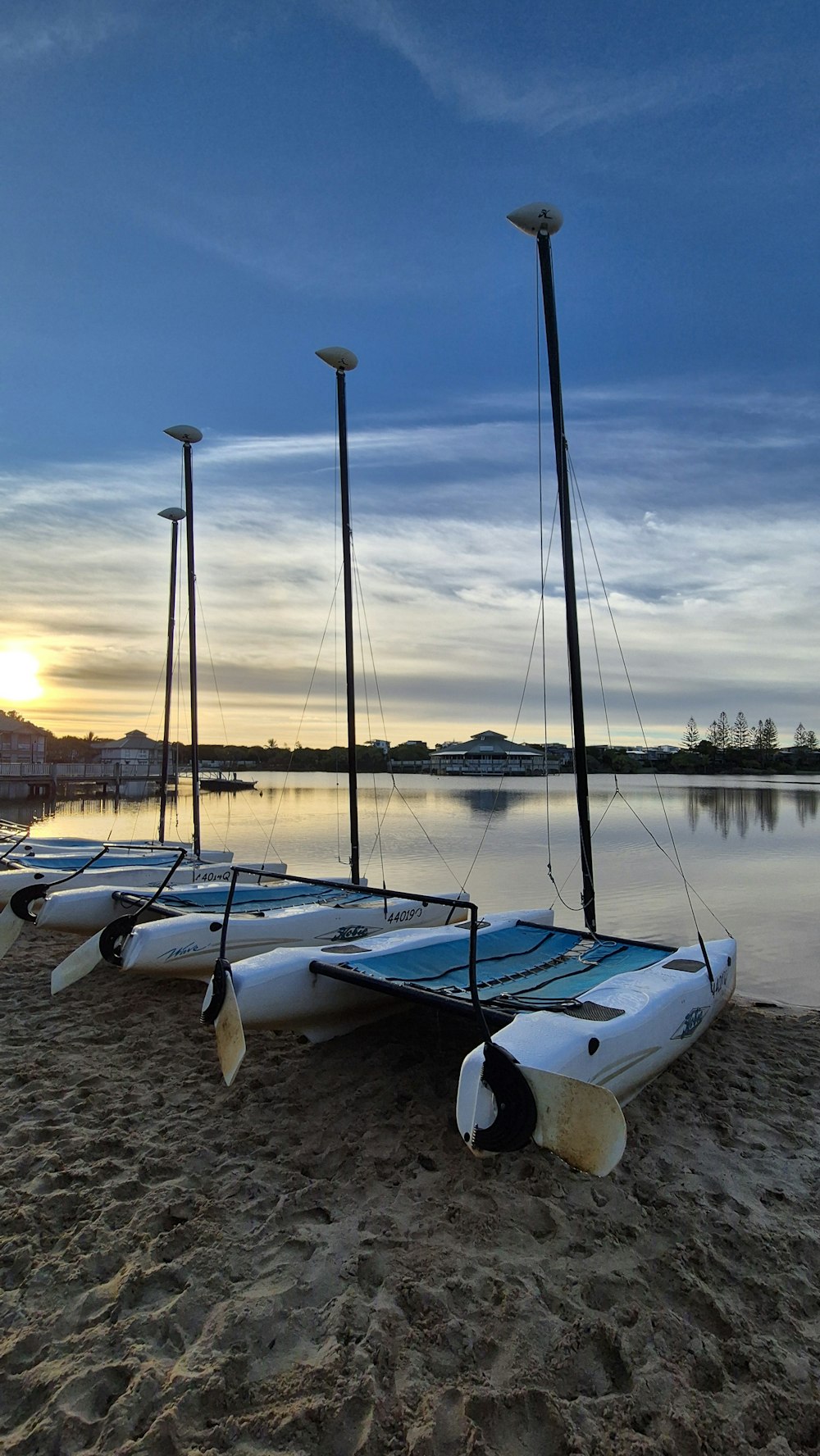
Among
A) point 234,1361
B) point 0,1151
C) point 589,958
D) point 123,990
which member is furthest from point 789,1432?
point 123,990

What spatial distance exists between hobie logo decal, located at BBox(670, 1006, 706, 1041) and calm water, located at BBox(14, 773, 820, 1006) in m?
3.62

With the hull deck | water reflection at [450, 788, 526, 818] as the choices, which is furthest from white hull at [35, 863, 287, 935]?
water reflection at [450, 788, 526, 818]

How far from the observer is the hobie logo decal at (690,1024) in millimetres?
5184

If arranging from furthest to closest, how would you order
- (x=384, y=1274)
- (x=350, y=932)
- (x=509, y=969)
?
(x=350, y=932), (x=509, y=969), (x=384, y=1274)

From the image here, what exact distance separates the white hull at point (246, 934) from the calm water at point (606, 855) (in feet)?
9.87

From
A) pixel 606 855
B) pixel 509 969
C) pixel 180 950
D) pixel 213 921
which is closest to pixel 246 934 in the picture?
pixel 213 921

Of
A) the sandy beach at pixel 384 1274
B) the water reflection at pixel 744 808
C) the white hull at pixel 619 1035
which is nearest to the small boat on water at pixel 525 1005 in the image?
the white hull at pixel 619 1035

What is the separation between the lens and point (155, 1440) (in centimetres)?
226

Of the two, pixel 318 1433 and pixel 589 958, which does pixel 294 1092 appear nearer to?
pixel 318 1433

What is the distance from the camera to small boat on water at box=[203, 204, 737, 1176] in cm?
337

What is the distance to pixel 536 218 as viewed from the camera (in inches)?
356

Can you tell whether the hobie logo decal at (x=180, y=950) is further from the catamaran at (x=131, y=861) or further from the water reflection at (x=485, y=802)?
the water reflection at (x=485, y=802)

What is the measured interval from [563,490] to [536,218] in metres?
3.37

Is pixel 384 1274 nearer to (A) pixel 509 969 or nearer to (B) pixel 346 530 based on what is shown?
(A) pixel 509 969
